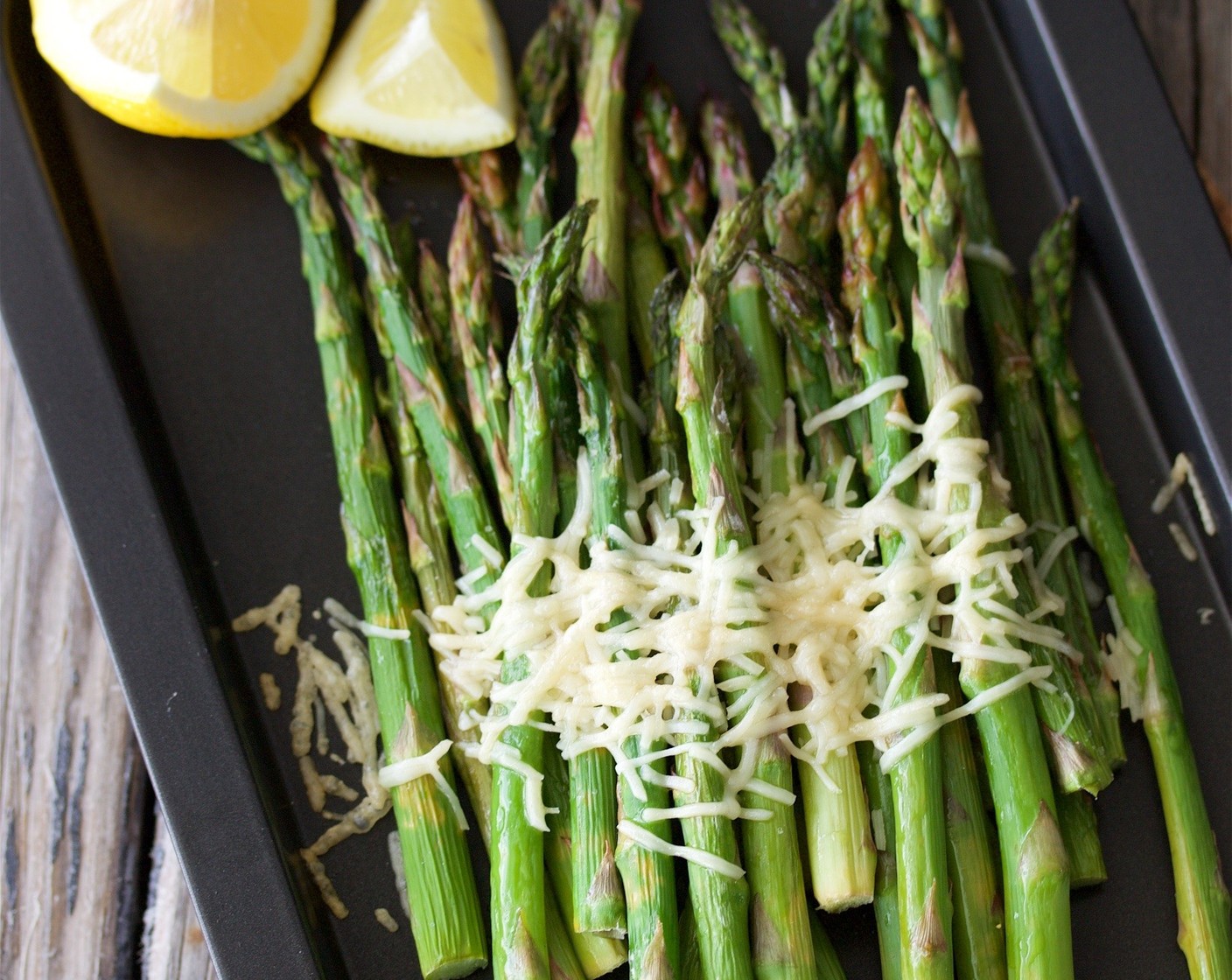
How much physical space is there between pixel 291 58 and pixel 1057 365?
200 cm

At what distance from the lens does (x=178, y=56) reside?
2.54m

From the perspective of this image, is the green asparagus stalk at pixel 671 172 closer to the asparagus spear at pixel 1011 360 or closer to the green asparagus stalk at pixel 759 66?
the green asparagus stalk at pixel 759 66

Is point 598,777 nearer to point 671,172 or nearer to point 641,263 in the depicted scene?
point 641,263

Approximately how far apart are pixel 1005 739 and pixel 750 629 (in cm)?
55

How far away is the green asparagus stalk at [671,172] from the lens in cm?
271

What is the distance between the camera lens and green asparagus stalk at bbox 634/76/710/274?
2705 millimetres

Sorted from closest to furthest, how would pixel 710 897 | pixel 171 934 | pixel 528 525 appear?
1. pixel 710 897
2. pixel 528 525
3. pixel 171 934

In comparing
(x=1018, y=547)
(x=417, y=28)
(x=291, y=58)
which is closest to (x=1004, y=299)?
(x=1018, y=547)

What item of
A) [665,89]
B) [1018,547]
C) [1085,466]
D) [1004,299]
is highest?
[665,89]

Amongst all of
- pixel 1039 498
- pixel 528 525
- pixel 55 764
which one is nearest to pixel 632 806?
pixel 528 525

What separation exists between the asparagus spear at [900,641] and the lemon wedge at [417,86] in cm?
91

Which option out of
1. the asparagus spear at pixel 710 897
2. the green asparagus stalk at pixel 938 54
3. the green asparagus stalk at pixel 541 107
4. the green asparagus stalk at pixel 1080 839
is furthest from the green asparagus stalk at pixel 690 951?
the green asparagus stalk at pixel 938 54

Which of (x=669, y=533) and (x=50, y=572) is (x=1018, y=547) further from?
(x=50, y=572)

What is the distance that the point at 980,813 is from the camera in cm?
224
